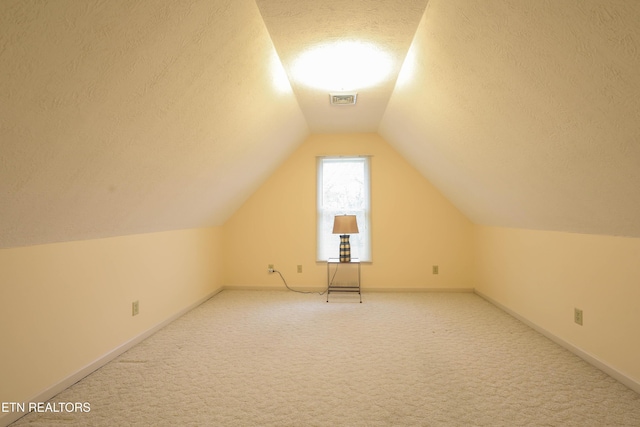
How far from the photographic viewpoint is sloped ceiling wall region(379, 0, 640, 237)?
4.33 ft

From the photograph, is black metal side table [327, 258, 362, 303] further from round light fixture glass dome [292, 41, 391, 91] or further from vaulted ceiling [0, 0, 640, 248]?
round light fixture glass dome [292, 41, 391, 91]

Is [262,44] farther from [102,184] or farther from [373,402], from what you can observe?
[373,402]

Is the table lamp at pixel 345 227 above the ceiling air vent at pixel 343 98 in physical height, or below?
below

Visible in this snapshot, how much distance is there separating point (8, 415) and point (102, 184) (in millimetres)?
1301

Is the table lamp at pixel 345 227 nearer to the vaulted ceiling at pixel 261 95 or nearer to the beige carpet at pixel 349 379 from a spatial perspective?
the beige carpet at pixel 349 379

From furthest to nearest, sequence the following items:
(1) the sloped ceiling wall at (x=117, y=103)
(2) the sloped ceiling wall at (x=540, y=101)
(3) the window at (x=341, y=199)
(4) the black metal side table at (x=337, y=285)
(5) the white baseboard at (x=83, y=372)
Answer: (3) the window at (x=341, y=199) < (4) the black metal side table at (x=337, y=285) < (5) the white baseboard at (x=83, y=372) < (2) the sloped ceiling wall at (x=540, y=101) < (1) the sloped ceiling wall at (x=117, y=103)

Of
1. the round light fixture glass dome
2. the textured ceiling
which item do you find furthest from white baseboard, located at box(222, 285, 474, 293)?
the textured ceiling

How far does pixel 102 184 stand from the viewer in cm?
204

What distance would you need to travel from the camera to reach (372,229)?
4844 mm

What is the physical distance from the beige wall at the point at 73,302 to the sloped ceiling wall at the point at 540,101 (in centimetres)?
273

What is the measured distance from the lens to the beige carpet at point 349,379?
5.93ft

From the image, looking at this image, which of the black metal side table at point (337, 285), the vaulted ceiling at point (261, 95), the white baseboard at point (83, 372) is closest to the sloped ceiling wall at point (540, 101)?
the vaulted ceiling at point (261, 95)

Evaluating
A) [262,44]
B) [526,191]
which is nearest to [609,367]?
[526,191]

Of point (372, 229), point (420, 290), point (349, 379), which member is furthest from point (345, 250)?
point (349, 379)
